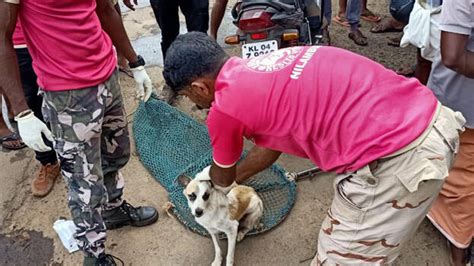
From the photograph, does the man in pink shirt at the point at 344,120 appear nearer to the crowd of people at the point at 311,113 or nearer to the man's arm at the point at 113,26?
the crowd of people at the point at 311,113

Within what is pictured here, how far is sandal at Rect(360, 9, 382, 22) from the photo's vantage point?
5.48 m

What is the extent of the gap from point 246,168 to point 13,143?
2520 millimetres

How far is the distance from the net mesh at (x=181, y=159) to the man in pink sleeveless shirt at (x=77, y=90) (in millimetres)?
639

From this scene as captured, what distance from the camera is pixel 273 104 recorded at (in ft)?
5.88

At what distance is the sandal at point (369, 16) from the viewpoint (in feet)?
18.0

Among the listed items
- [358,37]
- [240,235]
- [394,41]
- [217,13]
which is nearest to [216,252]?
[240,235]

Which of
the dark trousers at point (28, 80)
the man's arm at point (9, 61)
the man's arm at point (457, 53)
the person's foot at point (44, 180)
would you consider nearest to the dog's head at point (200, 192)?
the man's arm at point (9, 61)

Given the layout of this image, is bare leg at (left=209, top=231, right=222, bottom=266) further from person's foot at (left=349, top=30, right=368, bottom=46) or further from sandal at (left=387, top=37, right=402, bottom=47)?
sandal at (left=387, top=37, right=402, bottom=47)

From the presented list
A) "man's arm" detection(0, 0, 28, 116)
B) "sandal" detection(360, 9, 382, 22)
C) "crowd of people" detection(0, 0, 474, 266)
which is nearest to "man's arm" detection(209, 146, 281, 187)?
"crowd of people" detection(0, 0, 474, 266)

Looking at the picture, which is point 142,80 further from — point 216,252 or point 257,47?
point 216,252

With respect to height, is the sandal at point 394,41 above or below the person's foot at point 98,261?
above

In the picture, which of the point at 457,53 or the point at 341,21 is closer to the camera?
the point at 457,53

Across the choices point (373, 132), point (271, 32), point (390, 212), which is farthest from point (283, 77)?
point (271, 32)

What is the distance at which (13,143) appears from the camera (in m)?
4.00
